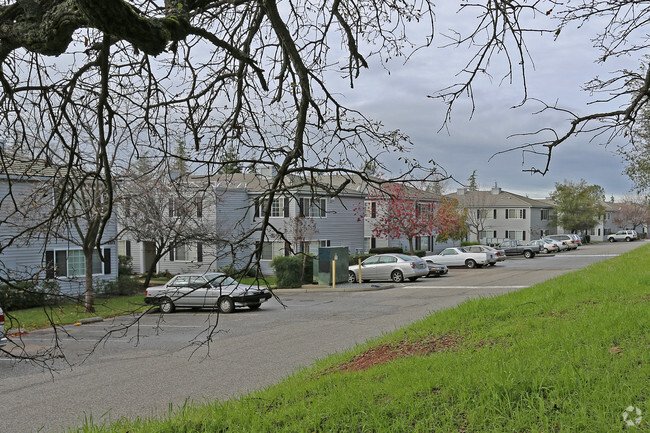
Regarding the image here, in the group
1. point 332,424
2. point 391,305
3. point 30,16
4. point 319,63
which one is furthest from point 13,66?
point 391,305

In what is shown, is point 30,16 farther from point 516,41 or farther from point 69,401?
point 69,401

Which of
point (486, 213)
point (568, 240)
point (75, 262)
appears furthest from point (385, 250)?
point (486, 213)

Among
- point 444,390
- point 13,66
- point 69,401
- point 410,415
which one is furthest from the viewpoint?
point 69,401

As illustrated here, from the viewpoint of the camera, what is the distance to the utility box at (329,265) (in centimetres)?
2909

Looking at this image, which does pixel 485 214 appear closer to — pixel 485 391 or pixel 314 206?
pixel 314 206

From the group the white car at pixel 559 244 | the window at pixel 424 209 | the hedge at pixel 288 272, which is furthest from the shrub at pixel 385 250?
the white car at pixel 559 244

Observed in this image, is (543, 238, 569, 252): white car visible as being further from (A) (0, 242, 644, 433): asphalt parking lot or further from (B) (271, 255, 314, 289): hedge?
(A) (0, 242, 644, 433): asphalt parking lot

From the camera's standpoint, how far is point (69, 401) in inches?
341

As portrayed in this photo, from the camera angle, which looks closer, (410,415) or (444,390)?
(410,415)

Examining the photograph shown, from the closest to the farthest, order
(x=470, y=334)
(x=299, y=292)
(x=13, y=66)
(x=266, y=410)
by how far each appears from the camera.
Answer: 1. (x=266, y=410)
2. (x=13, y=66)
3. (x=470, y=334)
4. (x=299, y=292)

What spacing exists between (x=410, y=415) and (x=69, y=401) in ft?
20.5

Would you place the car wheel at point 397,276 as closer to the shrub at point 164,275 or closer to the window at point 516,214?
the shrub at point 164,275

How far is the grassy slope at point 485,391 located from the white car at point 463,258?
31.3 meters

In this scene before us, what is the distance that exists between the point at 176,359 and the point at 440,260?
97.9ft
